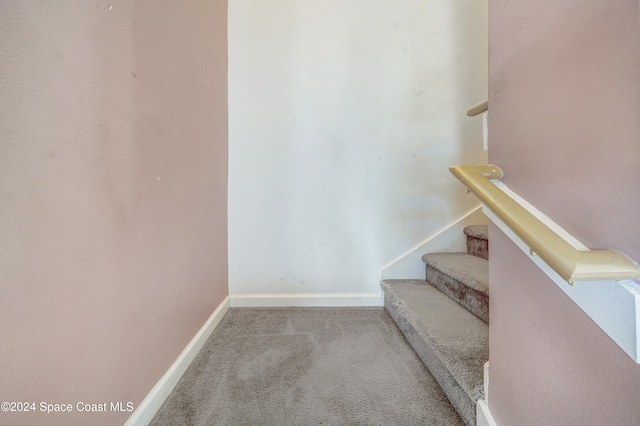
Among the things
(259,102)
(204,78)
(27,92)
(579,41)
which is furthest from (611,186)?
(259,102)

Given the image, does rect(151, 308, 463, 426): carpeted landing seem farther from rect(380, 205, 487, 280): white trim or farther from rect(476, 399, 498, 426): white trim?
rect(380, 205, 487, 280): white trim

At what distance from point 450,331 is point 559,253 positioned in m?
0.87

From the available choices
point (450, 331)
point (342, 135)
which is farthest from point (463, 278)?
point (342, 135)

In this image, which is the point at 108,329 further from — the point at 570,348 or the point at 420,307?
the point at 420,307

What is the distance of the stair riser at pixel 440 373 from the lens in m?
0.89

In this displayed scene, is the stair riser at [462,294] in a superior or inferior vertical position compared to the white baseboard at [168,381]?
superior

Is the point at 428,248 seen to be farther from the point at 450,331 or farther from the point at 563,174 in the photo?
the point at 563,174

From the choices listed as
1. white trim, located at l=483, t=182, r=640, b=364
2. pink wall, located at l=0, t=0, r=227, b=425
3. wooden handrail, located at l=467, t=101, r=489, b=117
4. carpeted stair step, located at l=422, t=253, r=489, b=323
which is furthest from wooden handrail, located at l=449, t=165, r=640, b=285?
pink wall, located at l=0, t=0, r=227, b=425

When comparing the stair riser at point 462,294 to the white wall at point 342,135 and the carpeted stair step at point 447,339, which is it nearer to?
the carpeted stair step at point 447,339

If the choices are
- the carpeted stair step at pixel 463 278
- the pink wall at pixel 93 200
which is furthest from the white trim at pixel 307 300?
the pink wall at pixel 93 200

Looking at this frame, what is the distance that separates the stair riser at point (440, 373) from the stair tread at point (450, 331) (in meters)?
0.04

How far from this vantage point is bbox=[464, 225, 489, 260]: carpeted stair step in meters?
1.61

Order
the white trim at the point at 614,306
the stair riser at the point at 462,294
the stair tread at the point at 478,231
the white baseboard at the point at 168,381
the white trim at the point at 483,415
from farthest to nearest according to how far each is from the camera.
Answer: the stair tread at the point at 478,231, the stair riser at the point at 462,294, the white baseboard at the point at 168,381, the white trim at the point at 483,415, the white trim at the point at 614,306

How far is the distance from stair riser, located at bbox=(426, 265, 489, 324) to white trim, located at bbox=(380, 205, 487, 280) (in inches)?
5.0
